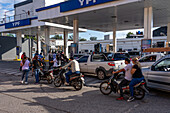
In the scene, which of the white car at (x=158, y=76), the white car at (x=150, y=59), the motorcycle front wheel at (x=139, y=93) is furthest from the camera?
the white car at (x=150, y=59)

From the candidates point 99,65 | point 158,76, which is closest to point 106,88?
point 158,76

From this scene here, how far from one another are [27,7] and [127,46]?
93.8 feet

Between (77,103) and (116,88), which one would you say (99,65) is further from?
(77,103)

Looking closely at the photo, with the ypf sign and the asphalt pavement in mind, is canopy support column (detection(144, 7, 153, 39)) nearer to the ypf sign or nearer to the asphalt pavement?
the ypf sign

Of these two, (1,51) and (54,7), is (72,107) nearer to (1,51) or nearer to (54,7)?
(54,7)

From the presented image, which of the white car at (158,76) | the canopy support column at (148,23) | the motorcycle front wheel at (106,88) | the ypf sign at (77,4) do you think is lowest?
the motorcycle front wheel at (106,88)

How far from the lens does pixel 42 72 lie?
9758 mm

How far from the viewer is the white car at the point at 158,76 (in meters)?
6.08

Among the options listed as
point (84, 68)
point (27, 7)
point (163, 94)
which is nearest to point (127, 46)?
point (27, 7)

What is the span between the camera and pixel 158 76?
637 cm

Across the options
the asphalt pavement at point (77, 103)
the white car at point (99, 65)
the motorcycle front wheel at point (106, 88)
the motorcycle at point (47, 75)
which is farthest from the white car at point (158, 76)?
the motorcycle at point (47, 75)

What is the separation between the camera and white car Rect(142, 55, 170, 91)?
6082mm

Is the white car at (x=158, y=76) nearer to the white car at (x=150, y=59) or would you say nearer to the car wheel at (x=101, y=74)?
the white car at (x=150, y=59)

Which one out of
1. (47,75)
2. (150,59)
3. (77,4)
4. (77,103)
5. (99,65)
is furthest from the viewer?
(77,4)
